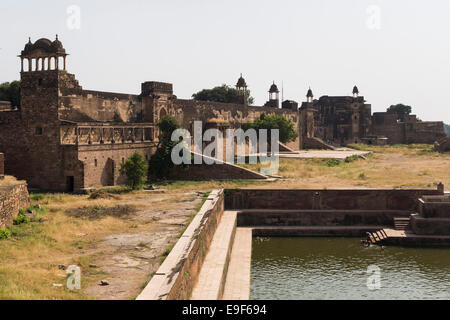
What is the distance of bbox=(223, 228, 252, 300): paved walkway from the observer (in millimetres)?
14703

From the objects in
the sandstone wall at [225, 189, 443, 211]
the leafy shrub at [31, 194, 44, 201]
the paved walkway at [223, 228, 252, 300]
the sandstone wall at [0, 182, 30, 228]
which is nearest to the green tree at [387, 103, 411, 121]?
the sandstone wall at [225, 189, 443, 211]

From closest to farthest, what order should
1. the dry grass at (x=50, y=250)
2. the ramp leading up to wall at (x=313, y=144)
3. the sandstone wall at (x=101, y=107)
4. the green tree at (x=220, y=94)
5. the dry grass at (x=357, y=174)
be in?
1. the dry grass at (x=50, y=250)
2. the sandstone wall at (x=101, y=107)
3. the dry grass at (x=357, y=174)
4. the ramp leading up to wall at (x=313, y=144)
5. the green tree at (x=220, y=94)

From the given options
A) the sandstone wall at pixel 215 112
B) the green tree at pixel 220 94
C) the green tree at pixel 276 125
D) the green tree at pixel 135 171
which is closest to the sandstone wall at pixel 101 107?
the green tree at pixel 135 171

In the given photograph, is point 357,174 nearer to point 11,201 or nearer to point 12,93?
point 11,201

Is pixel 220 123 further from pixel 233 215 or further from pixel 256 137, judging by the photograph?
pixel 233 215

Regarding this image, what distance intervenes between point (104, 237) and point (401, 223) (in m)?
14.2

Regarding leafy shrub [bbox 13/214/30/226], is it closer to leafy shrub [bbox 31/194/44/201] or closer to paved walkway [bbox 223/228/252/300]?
leafy shrub [bbox 31/194/44/201]

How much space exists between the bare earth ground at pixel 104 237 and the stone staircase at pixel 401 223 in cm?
370

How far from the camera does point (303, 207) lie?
25438 mm

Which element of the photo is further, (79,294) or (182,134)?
(182,134)

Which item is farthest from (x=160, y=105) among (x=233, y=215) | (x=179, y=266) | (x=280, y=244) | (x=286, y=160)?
(x=179, y=266)

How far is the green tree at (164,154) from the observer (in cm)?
3005

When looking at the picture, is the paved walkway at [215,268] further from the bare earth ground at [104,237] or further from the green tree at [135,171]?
the green tree at [135,171]
